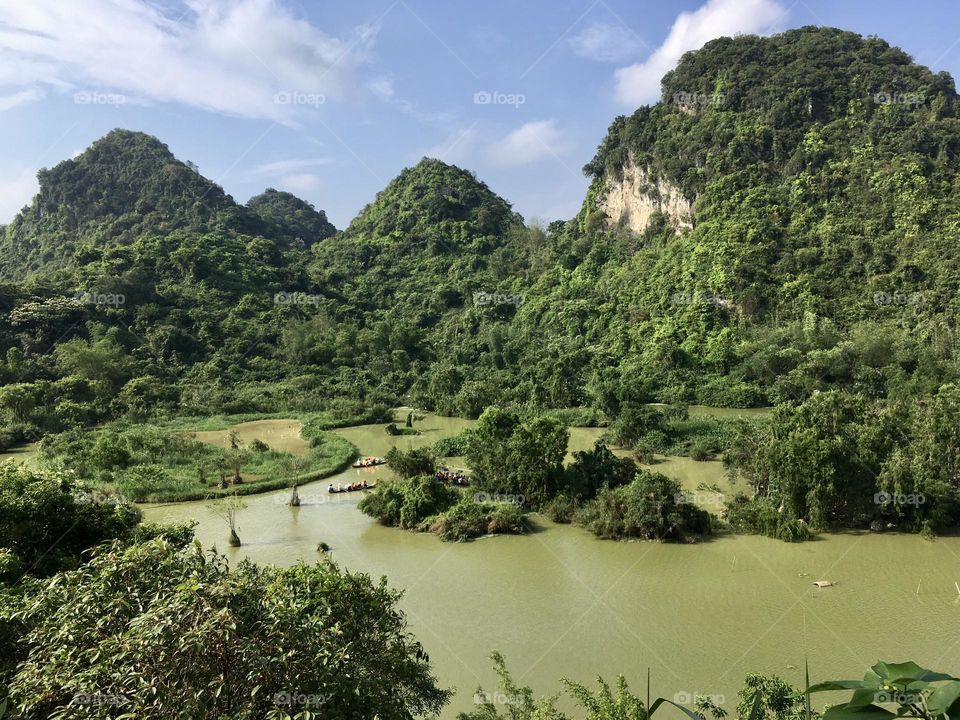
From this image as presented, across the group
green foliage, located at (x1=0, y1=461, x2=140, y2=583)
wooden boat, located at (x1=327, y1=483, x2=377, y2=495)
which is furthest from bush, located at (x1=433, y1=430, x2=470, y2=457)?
green foliage, located at (x1=0, y1=461, x2=140, y2=583)

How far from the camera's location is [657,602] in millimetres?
12969

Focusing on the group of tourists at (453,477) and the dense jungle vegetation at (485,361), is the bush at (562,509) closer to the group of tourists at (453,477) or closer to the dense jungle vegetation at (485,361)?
the dense jungle vegetation at (485,361)

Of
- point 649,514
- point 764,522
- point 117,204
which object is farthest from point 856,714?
point 117,204

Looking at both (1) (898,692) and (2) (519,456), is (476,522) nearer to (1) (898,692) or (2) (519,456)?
(2) (519,456)

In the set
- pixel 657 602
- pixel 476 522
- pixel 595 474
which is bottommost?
pixel 657 602

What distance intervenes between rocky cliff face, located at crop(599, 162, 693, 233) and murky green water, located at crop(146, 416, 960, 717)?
40576 millimetres

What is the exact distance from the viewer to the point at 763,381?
36.6 metres

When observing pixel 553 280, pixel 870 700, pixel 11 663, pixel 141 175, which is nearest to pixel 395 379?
pixel 553 280

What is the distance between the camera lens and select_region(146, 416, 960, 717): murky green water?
10664 millimetres

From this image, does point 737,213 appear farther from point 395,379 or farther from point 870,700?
point 870,700

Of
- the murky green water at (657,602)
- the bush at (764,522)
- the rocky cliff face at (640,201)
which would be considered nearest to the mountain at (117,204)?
the rocky cliff face at (640,201)

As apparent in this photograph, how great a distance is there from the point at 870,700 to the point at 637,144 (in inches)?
2359

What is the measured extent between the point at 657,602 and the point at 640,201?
48.6 meters

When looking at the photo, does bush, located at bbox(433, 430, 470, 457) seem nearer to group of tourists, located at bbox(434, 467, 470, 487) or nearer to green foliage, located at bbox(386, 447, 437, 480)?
group of tourists, located at bbox(434, 467, 470, 487)
